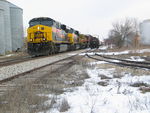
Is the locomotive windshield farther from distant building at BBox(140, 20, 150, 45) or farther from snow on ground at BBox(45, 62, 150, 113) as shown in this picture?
distant building at BBox(140, 20, 150, 45)

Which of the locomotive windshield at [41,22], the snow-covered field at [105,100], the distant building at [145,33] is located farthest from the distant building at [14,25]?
the distant building at [145,33]

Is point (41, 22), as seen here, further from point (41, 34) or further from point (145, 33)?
point (145, 33)

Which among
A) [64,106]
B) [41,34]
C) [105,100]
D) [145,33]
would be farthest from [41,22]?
[145,33]

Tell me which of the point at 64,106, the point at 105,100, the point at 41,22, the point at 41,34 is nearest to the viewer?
the point at 64,106

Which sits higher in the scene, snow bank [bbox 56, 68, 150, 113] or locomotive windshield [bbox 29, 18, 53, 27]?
locomotive windshield [bbox 29, 18, 53, 27]

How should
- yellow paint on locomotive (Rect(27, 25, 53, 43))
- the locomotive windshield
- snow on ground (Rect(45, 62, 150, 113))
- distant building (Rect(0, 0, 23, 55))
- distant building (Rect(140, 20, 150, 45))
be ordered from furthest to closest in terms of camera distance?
distant building (Rect(140, 20, 150, 45)) < distant building (Rect(0, 0, 23, 55)) < the locomotive windshield < yellow paint on locomotive (Rect(27, 25, 53, 43)) < snow on ground (Rect(45, 62, 150, 113))

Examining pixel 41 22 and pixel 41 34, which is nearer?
pixel 41 34

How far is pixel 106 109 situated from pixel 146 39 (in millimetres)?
64826

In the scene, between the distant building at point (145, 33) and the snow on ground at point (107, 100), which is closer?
the snow on ground at point (107, 100)

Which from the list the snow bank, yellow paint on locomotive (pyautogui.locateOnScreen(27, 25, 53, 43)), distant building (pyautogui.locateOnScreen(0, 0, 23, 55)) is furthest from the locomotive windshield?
distant building (pyautogui.locateOnScreen(0, 0, 23, 55))

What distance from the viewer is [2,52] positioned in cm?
3123

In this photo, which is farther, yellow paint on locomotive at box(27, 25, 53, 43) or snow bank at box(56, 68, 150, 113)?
yellow paint on locomotive at box(27, 25, 53, 43)

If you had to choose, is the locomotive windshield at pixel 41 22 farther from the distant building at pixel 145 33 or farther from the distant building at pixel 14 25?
the distant building at pixel 145 33

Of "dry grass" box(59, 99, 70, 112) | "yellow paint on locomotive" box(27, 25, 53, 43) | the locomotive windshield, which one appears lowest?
"dry grass" box(59, 99, 70, 112)
